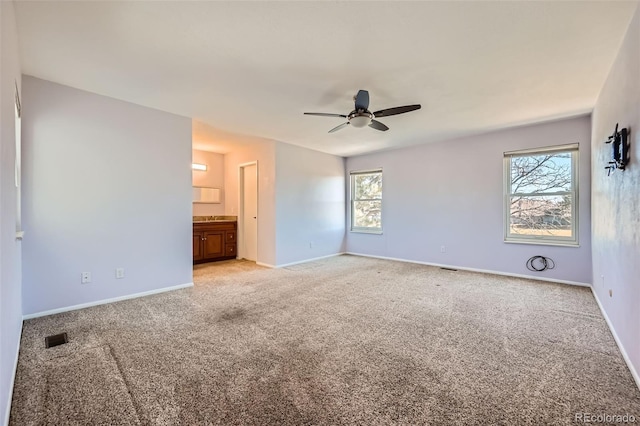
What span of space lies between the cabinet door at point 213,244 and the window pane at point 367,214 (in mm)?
3037

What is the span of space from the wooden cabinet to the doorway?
17 centimetres

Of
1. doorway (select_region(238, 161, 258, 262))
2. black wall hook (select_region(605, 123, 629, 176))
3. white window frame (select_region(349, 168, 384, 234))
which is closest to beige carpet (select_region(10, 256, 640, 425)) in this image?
black wall hook (select_region(605, 123, 629, 176))

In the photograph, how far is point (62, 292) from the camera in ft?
9.91

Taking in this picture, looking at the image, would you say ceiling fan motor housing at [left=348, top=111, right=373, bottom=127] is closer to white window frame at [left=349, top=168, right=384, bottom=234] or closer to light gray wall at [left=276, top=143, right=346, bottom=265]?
light gray wall at [left=276, top=143, right=346, bottom=265]

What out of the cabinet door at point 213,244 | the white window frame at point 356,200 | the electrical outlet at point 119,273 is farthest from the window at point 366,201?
→ the electrical outlet at point 119,273

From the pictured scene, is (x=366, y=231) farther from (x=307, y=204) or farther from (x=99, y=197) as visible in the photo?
(x=99, y=197)

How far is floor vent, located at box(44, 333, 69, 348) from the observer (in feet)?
7.58

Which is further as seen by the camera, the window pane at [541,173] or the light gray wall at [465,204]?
the window pane at [541,173]

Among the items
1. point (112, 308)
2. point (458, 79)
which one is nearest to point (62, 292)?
point (112, 308)

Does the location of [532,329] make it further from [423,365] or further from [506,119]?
[506,119]

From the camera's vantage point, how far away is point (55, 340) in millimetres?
2375

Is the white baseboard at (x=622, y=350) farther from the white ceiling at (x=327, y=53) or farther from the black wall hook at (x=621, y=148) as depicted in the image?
the white ceiling at (x=327, y=53)

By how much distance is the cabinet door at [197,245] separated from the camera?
5.40 meters

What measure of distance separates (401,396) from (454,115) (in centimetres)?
354
